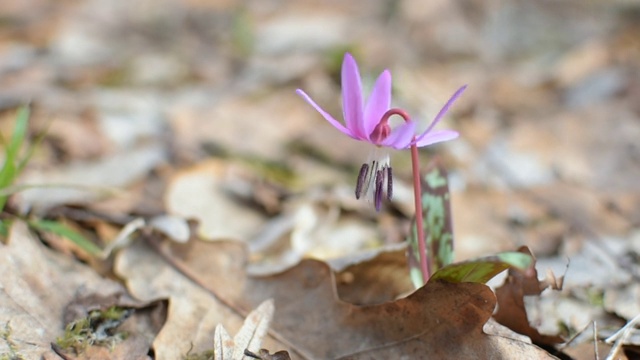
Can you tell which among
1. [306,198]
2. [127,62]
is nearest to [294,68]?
[127,62]

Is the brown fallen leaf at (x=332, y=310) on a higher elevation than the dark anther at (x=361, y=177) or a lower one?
lower

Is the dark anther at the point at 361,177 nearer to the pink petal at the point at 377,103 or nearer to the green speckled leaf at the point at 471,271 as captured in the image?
the pink petal at the point at 377,103

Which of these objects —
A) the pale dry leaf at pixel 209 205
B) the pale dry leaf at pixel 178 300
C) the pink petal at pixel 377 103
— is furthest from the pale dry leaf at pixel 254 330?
the pale dry leaf at pixel 209 205

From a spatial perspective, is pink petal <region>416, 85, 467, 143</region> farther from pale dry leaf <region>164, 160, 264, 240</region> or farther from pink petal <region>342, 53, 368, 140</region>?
pale dry leaf <region>164, 160, 264, 240</region>

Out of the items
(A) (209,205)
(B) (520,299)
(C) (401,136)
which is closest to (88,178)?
(A) (209,205)

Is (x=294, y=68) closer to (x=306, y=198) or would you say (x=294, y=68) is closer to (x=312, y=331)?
(x=306, y=198)

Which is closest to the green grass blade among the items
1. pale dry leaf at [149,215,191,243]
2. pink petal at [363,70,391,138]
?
pale dry leaf at [149,215,191,243]

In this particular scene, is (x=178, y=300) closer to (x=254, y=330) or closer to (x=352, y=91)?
(x=254, y=330)
